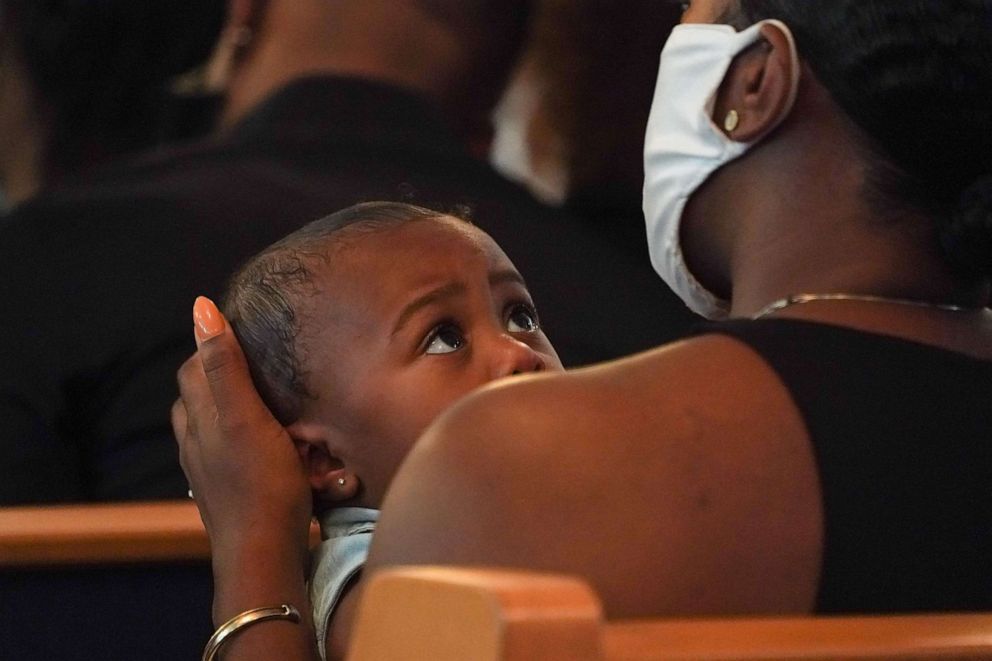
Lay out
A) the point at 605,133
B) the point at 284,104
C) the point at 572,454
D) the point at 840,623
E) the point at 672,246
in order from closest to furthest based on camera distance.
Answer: the point at 840,623
the point at 572,454
the point at 672,246
the point at 284,104
the point at 605,133

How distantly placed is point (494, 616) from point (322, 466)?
0.84 m

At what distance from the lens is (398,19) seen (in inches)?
109

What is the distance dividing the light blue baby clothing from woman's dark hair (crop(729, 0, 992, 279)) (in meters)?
0.52

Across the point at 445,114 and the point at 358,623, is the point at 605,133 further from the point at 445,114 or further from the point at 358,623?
the point at 358,623

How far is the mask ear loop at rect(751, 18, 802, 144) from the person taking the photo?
1371 mm

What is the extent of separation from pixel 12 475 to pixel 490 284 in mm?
740

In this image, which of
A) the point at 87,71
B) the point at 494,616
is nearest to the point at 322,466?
→ the point at 494,616

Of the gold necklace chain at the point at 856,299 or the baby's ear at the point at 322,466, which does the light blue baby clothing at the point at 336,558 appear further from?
the gold necklace chain at the point at 856,299

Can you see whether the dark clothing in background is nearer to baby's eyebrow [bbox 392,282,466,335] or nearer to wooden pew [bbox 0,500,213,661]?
wooden pew [bbox 0,500,213,661]

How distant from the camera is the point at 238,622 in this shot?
4.70 feet

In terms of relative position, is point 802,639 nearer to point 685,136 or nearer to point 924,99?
point 924,99

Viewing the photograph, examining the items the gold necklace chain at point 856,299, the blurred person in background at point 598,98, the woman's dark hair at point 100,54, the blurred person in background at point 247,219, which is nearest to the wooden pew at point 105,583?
the blurred person in background at point 247,219

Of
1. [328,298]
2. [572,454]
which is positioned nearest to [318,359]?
[328,298]

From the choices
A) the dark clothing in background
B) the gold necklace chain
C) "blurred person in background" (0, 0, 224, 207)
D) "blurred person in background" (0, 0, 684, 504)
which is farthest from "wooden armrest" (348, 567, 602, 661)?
"blurred person in background" (0, 0, 224, 207)
